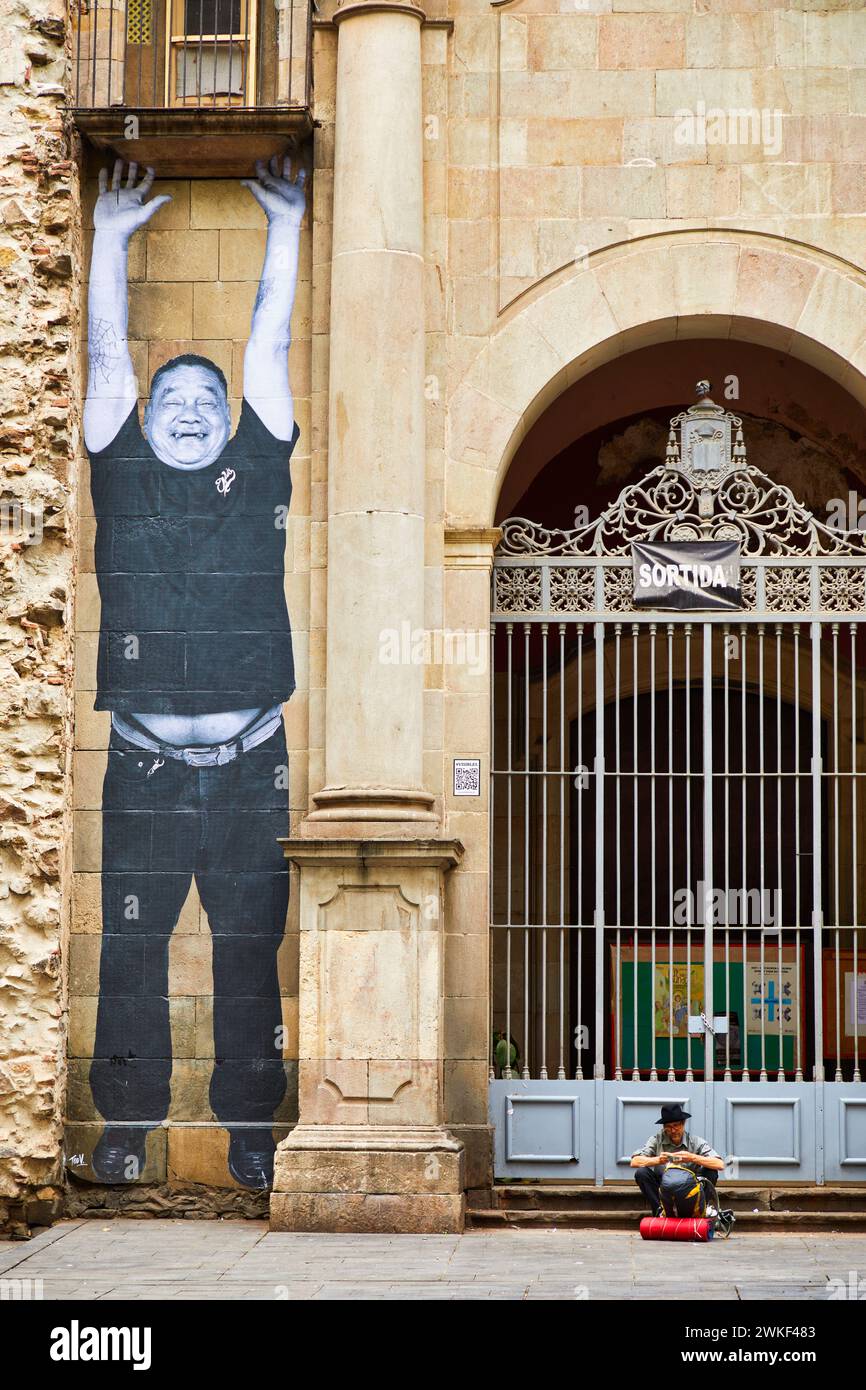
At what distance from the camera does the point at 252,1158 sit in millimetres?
11484

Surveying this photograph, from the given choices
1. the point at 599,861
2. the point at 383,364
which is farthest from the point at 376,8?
the point at 599,861

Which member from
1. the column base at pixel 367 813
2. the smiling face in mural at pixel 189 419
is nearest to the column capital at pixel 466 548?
the column base at pixel 367 813

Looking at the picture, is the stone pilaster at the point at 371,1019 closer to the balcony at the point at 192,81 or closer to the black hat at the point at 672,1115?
the black hat at the point at 672,1115

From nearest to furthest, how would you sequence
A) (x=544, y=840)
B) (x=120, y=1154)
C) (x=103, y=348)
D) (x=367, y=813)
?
(x=367, y=813)
(x=120, y=1154)
(x=103, y=348)
(x=544, y=840)

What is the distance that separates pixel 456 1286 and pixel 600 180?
6.95 metres

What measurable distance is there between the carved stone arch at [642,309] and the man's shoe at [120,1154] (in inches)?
178

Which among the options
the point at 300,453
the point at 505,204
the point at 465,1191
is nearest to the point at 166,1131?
the point at 465,1191

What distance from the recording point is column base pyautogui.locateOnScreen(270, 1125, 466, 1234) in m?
10.8

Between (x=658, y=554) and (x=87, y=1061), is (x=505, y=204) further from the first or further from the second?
(x=87, y=1061)

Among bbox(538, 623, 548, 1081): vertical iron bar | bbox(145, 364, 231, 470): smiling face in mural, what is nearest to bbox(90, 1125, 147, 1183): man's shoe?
bbox(538, 623, 548, 1081): vertical iron bar

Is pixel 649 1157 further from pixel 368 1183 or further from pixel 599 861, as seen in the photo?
pixel 599 861

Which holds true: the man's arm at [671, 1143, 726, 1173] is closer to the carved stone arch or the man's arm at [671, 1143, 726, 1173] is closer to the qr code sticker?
the qr code sticker

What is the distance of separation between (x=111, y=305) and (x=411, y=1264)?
20.6 ft

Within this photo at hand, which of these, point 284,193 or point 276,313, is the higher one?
point 284,193
